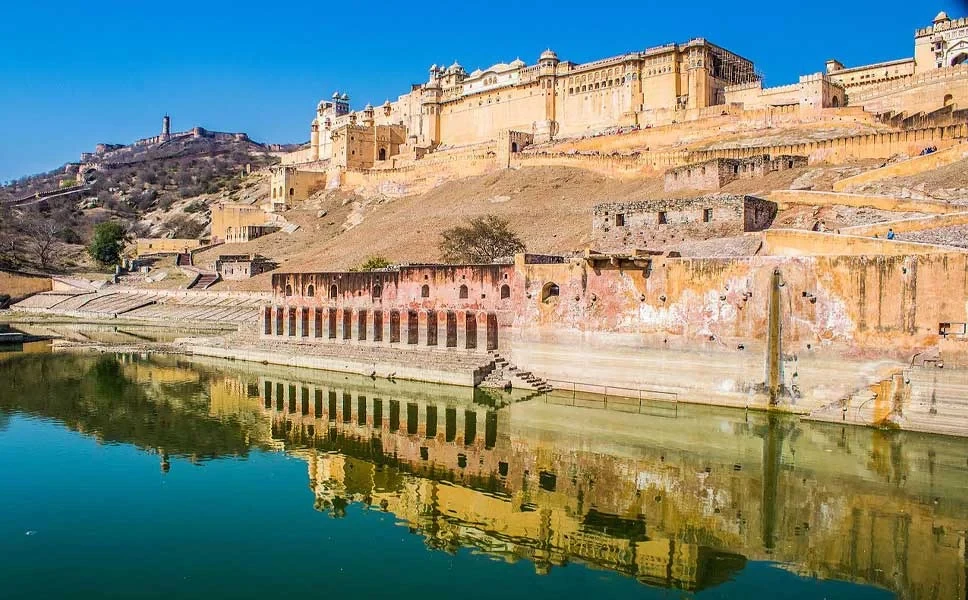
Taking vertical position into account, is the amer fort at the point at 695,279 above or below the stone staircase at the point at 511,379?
above

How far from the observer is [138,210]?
10050 cm

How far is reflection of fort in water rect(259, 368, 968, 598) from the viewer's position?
38.5 feet

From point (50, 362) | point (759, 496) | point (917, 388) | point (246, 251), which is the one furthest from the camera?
point (246, 251)

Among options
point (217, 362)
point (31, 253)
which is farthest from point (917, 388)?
point (31, 253)

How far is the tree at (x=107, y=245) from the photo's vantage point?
68188 mm

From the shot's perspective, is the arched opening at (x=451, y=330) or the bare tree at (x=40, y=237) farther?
the bare tree at (x=40, y=237)

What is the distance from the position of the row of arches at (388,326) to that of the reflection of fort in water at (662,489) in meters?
4.56

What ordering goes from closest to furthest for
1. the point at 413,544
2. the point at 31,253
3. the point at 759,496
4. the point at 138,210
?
the point at 413,544 < the point at 759,496 < the point at 31,253 < the point at 138,210

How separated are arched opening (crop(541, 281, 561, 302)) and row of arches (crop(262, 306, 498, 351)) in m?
1.89

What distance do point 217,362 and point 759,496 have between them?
23829 mm

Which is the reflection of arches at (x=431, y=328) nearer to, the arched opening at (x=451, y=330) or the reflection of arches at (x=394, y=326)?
the arched opening at (x=451, y=330)

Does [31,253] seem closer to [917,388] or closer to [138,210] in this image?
[138,210]

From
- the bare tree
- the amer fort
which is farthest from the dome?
the bare tree

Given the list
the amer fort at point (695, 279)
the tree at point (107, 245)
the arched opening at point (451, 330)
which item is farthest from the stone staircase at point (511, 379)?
the tree at point (107, 245)
